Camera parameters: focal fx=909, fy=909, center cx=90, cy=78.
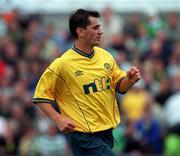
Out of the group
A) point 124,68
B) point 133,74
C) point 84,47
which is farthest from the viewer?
point 124,68

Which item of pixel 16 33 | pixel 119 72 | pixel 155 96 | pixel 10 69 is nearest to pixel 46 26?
pixel 16 33

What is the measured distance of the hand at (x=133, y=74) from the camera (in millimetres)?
9781

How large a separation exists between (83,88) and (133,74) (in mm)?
573

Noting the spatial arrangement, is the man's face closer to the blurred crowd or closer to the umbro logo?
the umbro logo

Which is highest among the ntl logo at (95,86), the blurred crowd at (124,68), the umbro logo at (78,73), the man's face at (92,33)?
the man's face at (92,33)

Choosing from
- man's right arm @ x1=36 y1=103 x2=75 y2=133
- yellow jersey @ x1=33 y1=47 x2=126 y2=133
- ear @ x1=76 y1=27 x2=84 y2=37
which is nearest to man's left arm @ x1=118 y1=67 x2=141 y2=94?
yellow jersey @ x1=33 y1=47 x2=126 y2=133

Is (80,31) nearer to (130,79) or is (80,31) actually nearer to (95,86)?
(95,86)

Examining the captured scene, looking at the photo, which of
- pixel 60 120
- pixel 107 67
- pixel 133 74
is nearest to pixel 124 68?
pixel 107 67

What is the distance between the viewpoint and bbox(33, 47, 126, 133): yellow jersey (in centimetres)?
988

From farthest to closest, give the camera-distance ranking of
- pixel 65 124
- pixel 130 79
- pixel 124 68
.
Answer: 1. pixel 124 68
2. pixel 130 79
3. pixel 65 124

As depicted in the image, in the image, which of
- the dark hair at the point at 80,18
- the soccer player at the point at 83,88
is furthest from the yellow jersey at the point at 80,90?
the dark hair at the point at 80,18

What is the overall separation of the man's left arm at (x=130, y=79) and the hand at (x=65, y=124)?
31.9 inches

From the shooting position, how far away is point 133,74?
9.82m

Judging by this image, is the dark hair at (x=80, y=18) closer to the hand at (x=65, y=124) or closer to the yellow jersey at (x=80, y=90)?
the yellow jersey at (x=80, y=90)
